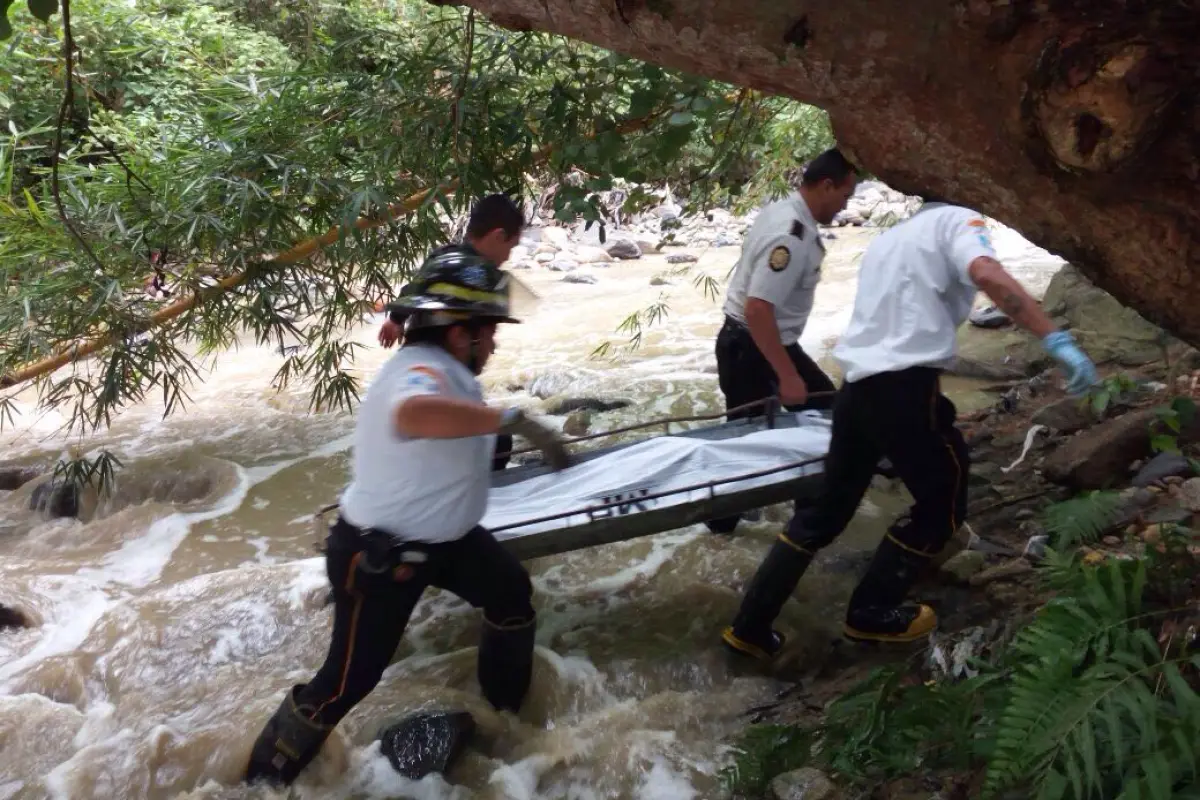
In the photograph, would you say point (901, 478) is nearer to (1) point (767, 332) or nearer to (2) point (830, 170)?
(1) point (767, 332)

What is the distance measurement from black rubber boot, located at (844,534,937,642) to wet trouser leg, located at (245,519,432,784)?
154 centimetres

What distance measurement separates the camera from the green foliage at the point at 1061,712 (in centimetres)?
186

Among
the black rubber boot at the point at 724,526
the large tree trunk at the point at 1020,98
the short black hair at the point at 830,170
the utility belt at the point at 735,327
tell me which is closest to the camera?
the large tree trunk at the point at 1020,98

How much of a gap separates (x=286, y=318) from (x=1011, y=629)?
4383mm

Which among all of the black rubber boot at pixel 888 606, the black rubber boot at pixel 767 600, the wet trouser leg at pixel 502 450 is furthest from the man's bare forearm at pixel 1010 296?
the wet trouser leg at pixel 502 450

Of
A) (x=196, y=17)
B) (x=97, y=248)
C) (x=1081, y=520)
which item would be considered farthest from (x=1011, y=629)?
(x=196, y=17)

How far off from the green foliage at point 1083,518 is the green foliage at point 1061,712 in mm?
364

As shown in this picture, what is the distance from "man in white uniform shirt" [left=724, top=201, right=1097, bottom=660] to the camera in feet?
8.63

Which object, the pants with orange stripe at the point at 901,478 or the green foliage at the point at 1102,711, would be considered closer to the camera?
the green foliage at the point at 1102,711

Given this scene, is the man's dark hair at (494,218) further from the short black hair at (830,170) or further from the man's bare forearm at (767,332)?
the short black hair at (830,170)

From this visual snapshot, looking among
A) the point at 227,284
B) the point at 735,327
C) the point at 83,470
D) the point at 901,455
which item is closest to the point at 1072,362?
the point at 901,455

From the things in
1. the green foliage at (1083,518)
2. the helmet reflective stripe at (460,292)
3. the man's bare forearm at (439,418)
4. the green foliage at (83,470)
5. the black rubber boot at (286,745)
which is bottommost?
the green foliage at (83,470)

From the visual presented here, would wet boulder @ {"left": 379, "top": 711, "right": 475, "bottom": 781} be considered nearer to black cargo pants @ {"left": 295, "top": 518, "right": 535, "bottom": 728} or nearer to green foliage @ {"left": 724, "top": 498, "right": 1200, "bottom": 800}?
black cargo pants @ {"left": 295, "top": 518, "right": 535, "bottom": 728}

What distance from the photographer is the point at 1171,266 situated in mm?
1498
